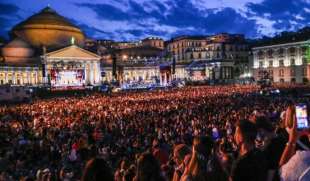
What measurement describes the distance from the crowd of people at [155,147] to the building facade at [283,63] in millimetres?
65047

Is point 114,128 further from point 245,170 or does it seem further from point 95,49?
point 95,49

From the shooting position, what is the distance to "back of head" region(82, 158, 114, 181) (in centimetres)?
405

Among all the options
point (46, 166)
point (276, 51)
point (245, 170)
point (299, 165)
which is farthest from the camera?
point (276, 51)

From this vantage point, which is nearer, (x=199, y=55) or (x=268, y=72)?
(x=268, y=72)

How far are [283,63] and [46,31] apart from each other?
7457 cm

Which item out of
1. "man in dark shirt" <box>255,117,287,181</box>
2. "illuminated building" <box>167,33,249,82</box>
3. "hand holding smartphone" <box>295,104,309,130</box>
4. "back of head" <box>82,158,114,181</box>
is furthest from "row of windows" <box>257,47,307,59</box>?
"back of head" <box>82,158,114,181</box>

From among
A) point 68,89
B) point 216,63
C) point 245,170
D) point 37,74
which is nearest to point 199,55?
point 216,63

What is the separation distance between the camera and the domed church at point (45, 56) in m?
105

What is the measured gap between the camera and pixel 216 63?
12700 centimetres

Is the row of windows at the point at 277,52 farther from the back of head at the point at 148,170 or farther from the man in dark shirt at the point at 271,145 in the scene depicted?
the back of head at the point at 148,170

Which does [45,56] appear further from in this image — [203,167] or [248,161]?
[248,161]

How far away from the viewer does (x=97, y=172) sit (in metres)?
4.05

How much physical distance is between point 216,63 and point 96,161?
125m

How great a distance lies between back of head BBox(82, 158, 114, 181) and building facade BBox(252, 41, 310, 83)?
9038cm
